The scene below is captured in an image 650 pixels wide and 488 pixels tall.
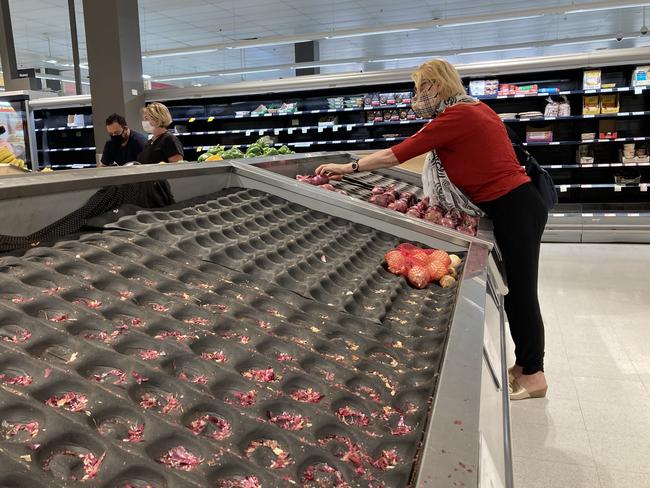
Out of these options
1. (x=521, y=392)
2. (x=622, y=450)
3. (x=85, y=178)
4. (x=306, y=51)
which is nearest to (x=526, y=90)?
(x=521, y=392)

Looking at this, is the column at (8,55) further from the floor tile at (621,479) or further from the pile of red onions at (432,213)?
the floor tile at (621,479)

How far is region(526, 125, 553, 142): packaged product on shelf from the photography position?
295 inches

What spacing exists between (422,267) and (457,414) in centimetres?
93

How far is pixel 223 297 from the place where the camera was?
110cm

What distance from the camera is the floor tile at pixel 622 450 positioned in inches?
87.7

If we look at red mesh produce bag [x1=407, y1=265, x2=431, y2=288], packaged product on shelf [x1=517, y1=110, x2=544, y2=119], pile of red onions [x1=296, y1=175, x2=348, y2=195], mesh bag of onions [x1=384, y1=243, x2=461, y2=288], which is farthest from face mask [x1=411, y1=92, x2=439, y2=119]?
packaged product on shelf [x1=517, y1=110, x2=544, y2=119]

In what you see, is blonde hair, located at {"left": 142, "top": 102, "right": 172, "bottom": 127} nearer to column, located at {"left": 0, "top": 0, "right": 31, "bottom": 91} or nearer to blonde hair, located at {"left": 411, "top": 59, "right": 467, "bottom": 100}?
blonde hair, located at {"left": 411, "top": 59, "right": 467, "bottom": 100}

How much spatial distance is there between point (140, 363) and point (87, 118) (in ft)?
32.4

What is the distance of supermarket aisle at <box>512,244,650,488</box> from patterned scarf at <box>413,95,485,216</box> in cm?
108

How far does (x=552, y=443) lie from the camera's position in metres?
2.43

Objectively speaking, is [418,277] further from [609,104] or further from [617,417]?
[609,104]

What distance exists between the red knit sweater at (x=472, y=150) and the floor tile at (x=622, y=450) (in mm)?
1195

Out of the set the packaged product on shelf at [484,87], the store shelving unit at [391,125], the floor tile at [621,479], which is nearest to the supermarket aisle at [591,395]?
the floor tile at [621,479]

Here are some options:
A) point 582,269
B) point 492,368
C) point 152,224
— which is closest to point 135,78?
point 582,269
